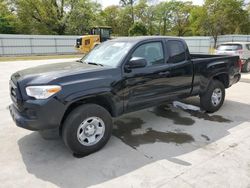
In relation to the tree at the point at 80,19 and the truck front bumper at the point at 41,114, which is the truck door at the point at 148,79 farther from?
the tree at the point at 80,19

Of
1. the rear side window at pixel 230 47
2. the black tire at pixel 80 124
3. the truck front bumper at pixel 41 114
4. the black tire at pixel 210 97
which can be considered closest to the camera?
the truck front bumper at pixel 41 114

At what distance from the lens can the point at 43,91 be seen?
10.8 feet

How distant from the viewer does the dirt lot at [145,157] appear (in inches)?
122

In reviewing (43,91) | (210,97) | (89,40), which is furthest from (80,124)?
(89,40)

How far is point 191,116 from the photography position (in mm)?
5547

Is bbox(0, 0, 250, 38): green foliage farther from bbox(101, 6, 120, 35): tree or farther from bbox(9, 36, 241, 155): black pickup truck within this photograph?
bbox(9, 36, 241, 155): black pickup truck

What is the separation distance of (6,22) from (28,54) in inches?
573

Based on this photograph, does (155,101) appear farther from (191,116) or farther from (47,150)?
(47,150)

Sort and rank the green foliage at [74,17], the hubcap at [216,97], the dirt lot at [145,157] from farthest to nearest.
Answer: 1. the green foliage at [74,17]
2. the hubcap at [216,97]
3. the dirt lot at [145,157]

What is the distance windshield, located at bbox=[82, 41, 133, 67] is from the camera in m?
4.16

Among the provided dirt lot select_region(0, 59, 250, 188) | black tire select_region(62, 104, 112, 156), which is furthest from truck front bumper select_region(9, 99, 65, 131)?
dirt lot select_region(0, 59, 250, 188)

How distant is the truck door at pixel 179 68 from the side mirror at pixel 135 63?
3.10 ft

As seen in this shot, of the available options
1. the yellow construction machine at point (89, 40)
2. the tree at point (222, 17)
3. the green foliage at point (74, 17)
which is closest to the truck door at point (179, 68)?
the yellow construction machine at point (89, 40)

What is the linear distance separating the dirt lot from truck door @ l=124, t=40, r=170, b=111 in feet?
2.23
